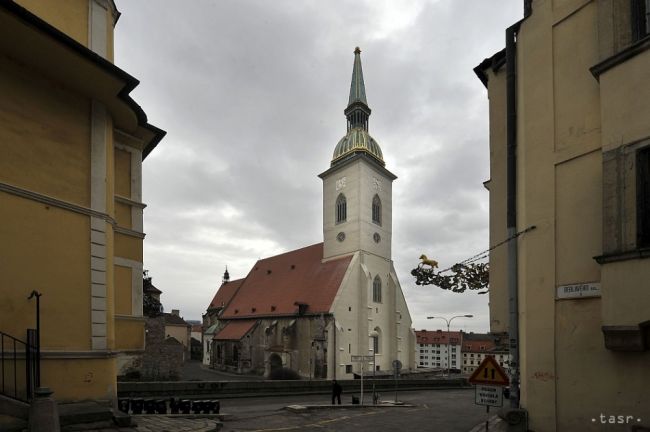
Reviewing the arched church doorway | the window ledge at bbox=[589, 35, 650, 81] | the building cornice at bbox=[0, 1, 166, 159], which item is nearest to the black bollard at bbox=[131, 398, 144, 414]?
the building cornice at bbox=[0, 1, 166, 159]

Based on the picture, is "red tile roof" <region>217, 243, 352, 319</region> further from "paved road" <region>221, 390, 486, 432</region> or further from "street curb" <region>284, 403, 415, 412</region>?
"paved road" <region>221, 390, 486, 432</region>

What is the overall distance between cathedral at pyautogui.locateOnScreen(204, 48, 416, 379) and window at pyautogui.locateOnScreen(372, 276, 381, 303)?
0.10 meters

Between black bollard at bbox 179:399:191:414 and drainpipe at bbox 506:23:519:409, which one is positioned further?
black bollard at bbox 179:399:191:414

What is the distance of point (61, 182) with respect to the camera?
912 centimetres

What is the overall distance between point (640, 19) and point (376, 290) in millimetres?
40964

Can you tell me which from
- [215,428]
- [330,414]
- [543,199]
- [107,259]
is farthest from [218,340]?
[543,199]

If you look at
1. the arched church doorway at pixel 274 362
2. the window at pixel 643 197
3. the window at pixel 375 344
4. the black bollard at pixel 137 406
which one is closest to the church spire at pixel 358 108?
the window at pixel 375 344

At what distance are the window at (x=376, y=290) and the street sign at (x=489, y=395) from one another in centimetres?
3731

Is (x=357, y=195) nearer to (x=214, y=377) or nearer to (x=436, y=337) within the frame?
(x=214, y=377)

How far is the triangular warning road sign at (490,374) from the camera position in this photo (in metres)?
8.77

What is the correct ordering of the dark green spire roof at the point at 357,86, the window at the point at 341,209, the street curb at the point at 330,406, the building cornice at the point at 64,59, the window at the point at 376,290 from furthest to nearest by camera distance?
the dark green spire roof at the point at 357,86
the window at the point at 341,209
the window at the point at 376,290
the street curb at the point at 330,406
the building cornice at the point at 64,59

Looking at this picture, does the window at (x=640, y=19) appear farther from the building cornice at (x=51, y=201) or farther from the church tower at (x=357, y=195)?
the church tower at (x=357, y=195)

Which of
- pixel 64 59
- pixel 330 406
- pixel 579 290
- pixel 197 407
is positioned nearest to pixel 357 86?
pixel 330 406

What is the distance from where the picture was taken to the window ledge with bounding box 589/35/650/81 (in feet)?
22.6
